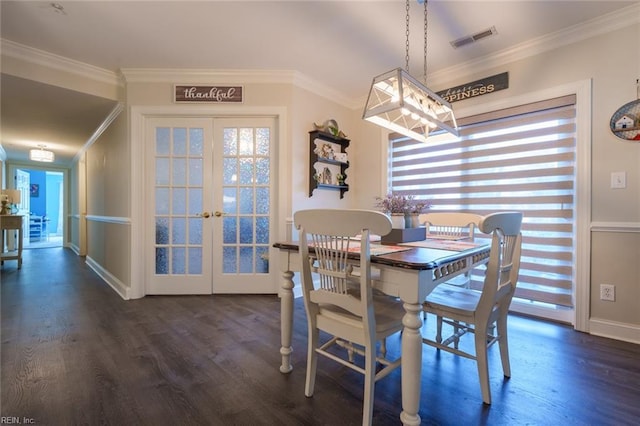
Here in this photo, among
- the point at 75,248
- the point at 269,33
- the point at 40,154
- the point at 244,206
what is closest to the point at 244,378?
the point at 244,206

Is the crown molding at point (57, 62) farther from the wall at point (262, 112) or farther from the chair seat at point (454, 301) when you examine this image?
the chair seat at point (454, 301)

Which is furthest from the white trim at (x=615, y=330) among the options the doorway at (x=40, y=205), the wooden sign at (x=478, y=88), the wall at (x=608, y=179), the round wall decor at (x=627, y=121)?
the doorway at (x=40, y=205)

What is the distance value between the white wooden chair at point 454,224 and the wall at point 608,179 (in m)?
0.94

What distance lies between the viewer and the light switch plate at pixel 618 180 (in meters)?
2.13

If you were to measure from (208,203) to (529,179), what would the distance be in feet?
10.6

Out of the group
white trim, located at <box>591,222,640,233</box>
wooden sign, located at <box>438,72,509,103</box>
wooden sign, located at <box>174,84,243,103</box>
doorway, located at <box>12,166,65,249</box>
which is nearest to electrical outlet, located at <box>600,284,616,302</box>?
white trim, located at <box>591,222,640,233</box>

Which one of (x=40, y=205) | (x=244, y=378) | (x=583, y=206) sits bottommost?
(x=244, y=378)

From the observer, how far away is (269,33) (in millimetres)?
2449

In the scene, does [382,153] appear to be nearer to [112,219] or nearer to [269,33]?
[269,33]

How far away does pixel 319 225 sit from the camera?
1.28 metres

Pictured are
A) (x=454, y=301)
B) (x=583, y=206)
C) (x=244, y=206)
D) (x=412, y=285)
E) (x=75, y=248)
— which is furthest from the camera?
(x=75, y=248)

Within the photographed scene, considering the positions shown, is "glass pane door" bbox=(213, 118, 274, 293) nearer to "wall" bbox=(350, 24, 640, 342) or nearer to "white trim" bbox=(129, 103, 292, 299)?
"white trim" bbox=(129, 103, 292, 299)

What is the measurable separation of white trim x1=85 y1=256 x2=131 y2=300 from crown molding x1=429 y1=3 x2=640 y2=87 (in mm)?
4154

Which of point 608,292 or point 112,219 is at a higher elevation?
point 112,219
